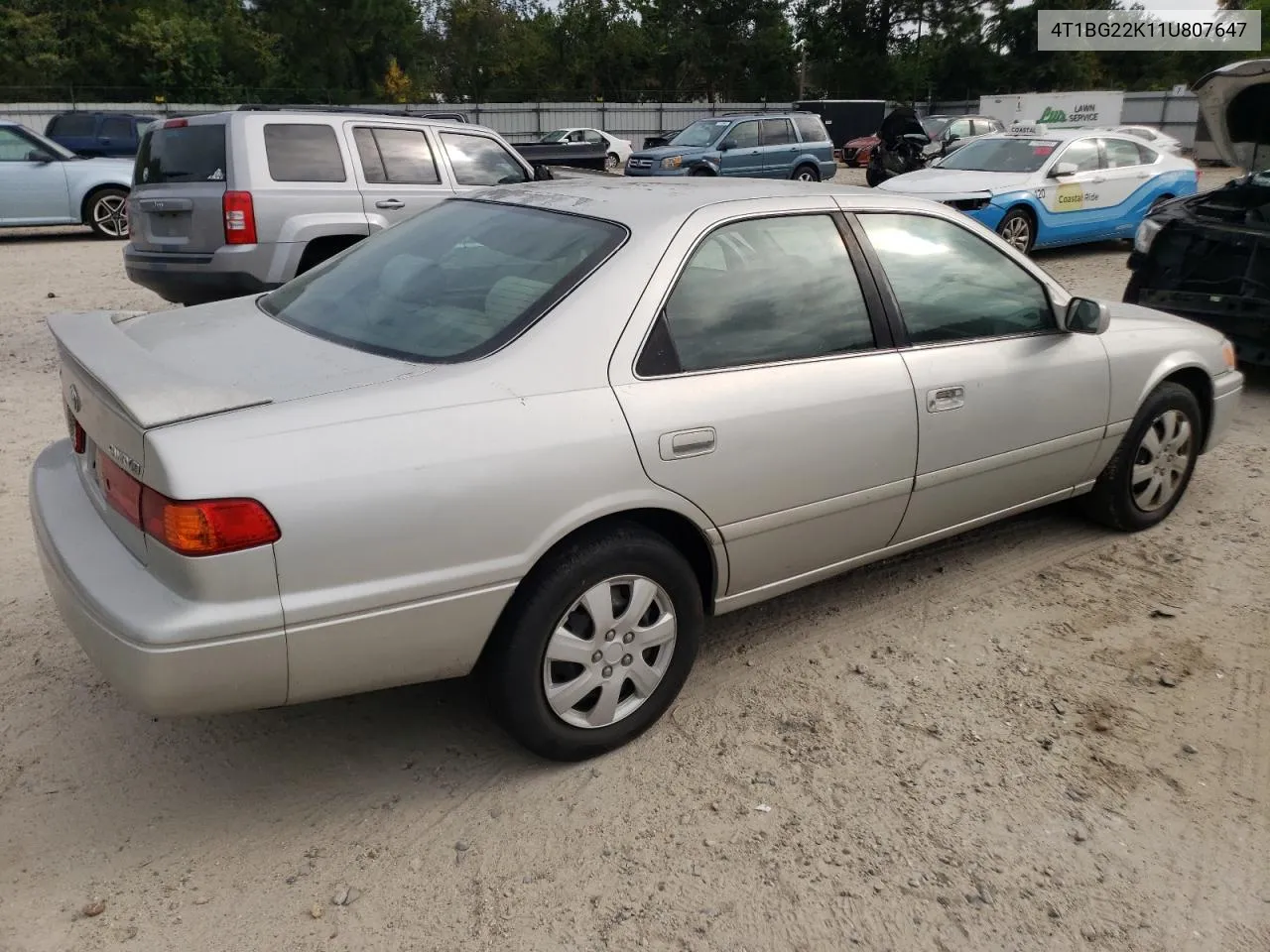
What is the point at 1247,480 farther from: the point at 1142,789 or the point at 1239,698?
the point at 1142,789

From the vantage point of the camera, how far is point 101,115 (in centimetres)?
1923

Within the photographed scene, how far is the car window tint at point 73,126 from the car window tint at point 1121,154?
17277 mm

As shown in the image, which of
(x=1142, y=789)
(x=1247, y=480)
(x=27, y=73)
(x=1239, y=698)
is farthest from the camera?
(x=27, y=73)

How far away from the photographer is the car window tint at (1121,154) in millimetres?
12836

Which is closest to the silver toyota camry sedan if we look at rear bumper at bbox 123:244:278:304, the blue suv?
rear bumper at bbox 123:244:278:304

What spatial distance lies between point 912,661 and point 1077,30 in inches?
2238

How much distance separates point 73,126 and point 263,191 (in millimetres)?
14727

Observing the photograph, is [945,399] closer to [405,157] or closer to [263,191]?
[263,191]

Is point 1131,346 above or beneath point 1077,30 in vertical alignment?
beneath

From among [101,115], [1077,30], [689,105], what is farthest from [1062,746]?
[1077,30]

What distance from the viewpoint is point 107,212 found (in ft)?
44.9

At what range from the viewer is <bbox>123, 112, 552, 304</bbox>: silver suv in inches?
286

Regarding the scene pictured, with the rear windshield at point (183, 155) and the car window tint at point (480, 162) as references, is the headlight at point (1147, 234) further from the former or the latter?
the rear windshield at point (183, 155)

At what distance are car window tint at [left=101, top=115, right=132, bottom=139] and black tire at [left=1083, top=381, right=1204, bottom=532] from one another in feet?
65.5
